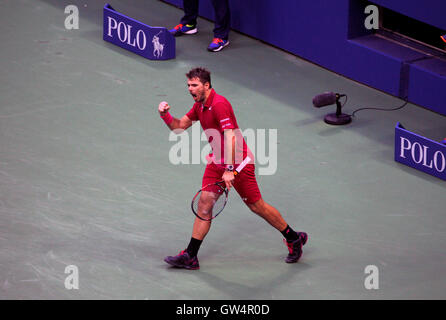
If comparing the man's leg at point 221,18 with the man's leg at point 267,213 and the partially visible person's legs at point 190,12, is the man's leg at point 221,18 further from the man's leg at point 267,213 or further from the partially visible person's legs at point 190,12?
the man's leg at point 267,213

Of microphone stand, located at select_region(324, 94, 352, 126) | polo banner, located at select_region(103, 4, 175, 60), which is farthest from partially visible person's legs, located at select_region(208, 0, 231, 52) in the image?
microphone stand, located at select_region(324, 94, 352, 126)

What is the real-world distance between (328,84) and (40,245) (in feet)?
16.0

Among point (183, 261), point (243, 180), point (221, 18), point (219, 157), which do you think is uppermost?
point (221, 18)

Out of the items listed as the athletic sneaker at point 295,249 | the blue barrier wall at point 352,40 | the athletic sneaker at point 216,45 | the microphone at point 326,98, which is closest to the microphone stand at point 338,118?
the microphone at point 326,98

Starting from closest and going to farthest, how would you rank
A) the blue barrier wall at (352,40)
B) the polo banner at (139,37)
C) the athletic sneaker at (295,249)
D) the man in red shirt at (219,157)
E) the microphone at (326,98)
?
the man in red shirt at (219,157)
the athletic sneaker at (295,249)
the microphone at (326,98)
the blue barrier wall at (352,40)
the polo banner at (139,37)

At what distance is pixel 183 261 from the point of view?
8164 mm

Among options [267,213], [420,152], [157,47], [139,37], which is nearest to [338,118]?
[420,152]

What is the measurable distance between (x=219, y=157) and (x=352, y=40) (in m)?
4.46

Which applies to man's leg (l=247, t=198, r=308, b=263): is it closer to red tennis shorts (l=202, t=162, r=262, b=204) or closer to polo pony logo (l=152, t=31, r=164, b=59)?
red tennis shorts (l=202, t=162, r=262, b=204)

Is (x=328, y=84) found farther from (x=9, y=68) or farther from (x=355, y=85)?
(x=9, y=68)

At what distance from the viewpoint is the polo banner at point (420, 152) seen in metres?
9.55

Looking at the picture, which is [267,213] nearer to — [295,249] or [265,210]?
[265,210]

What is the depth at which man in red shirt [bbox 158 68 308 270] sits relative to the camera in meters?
7.80

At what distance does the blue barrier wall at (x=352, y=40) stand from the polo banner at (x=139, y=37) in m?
1.43
